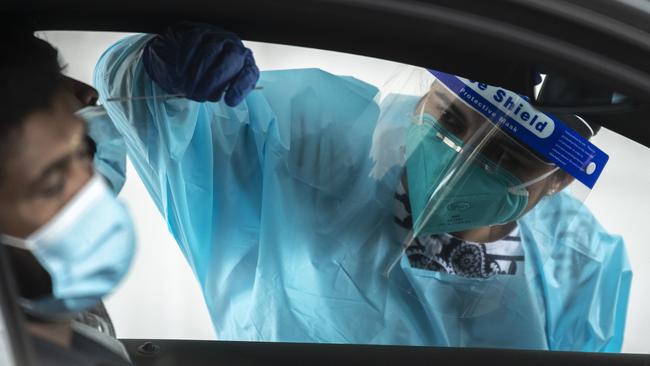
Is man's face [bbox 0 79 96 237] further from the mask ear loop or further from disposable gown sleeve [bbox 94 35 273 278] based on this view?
the mask ear loop

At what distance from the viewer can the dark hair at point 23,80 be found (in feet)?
2.62

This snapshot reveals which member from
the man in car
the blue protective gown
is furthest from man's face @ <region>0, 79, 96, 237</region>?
the blue protective gown

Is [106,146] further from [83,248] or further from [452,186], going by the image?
[452,186]

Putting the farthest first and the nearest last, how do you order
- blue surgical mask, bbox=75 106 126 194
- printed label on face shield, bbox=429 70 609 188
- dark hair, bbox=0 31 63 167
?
printed label on face shield, bbox=429 70 609 188 → blue surgical mask, bbox=75 106 126 194 → dark hair, bbox=0 31 63 167

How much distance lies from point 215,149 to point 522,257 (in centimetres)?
81

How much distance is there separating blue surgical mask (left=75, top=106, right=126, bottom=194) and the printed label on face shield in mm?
594

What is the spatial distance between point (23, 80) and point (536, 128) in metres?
0.95

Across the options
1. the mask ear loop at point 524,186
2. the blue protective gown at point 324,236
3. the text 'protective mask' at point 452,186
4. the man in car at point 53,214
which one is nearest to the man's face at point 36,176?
the man in car at point 53,214

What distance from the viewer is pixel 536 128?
1.39 meters

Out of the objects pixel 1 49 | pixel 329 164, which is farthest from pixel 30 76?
pixel 329 164

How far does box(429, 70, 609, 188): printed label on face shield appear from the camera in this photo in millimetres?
1355

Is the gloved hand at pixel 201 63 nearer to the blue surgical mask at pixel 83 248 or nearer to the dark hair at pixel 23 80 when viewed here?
the dark hair at pixel 23 80

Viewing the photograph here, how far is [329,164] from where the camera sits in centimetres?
162

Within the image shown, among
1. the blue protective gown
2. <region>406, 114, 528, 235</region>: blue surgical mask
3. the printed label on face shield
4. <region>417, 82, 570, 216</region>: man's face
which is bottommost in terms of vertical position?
the blue protective gown
